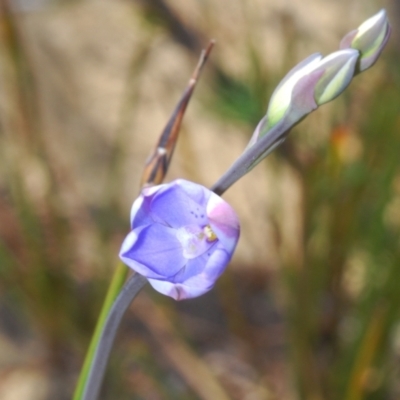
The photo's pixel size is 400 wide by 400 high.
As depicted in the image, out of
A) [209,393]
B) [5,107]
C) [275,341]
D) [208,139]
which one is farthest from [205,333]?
[5,107]

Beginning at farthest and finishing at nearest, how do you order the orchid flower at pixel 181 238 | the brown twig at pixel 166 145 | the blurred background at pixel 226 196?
1. the blurred background at pixel 226 196
2. the brown twig at pixel 166 145
3. the orchid flower at pixel 181 238

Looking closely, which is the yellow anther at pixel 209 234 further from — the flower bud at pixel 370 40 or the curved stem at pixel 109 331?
the flower bud at pixel 370 40

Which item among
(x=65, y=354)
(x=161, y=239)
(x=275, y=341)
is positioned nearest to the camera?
(x=161, y=239)

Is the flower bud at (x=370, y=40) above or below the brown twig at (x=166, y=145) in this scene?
above

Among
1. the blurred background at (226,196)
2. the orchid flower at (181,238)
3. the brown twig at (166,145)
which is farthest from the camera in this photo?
the blurred background at (226,196)

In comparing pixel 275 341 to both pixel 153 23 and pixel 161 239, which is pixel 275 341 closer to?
pixel 153 23

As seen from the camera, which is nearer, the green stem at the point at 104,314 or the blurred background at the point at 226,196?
the green stem at the point at 104,314

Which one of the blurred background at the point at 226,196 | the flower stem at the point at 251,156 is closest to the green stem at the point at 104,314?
the flower stem at the point at 251,156
